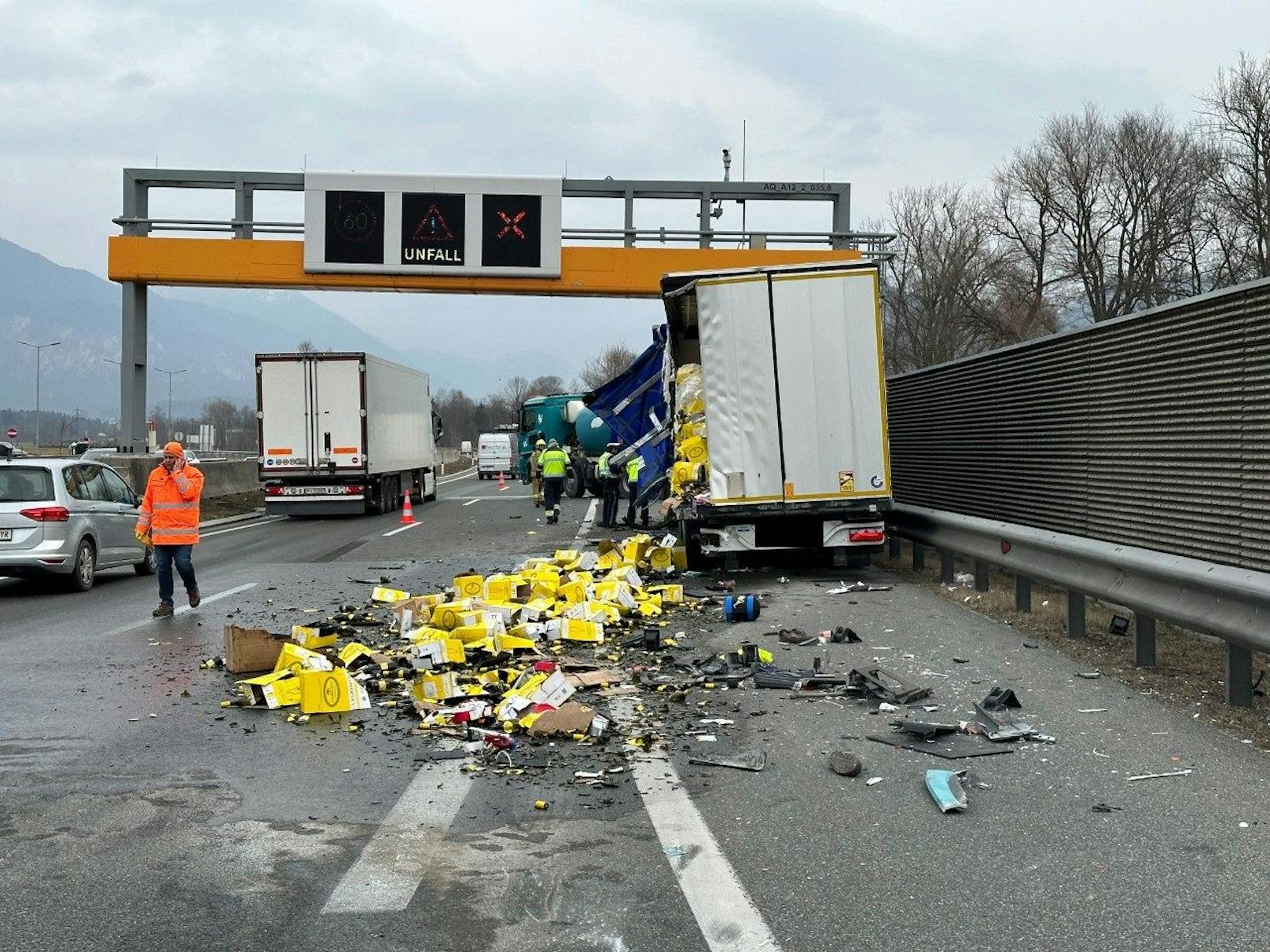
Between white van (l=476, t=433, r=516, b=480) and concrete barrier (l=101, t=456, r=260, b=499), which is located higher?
white van (l=476, t=433, r=516, b=480)

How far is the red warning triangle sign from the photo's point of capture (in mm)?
29266

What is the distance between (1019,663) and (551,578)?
17.2 ft

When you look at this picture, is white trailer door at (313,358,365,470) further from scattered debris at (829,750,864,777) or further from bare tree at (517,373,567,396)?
bare tree at (517,373,567,396)

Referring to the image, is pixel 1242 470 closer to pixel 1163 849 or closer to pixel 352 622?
pixel 1163 849

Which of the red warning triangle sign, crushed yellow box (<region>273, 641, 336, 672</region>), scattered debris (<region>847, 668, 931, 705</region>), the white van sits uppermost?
the red warning triangle sign

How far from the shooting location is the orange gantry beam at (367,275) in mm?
28469

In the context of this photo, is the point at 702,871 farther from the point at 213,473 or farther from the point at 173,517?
the point at 213,473

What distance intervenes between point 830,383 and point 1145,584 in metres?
5.89

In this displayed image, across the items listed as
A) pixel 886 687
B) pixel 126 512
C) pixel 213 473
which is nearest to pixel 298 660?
pixel 886 687

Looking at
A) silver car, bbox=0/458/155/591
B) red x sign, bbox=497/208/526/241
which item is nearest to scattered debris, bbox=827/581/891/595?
silver car, bbox=0/458/155/591

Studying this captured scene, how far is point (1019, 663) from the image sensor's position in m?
8.54

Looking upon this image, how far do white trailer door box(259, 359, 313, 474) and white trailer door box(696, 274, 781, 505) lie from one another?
17156 mm

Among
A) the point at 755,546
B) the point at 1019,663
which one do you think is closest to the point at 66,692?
the point at 1019,663

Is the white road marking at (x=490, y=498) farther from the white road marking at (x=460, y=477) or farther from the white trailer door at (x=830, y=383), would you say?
the white trailer door at (x=830, y=383)
